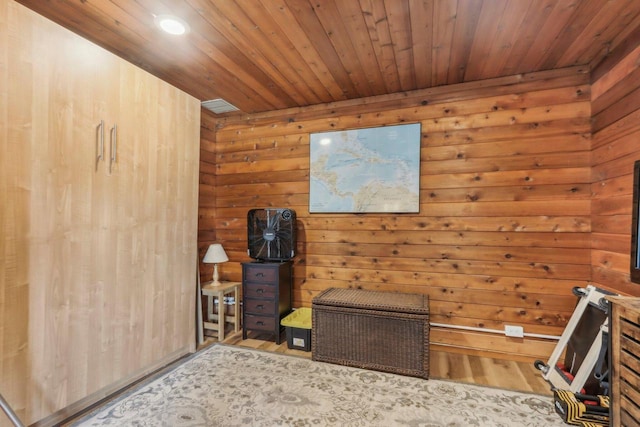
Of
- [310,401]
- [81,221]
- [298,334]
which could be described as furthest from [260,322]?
[81,221]

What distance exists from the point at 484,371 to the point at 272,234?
216 cm

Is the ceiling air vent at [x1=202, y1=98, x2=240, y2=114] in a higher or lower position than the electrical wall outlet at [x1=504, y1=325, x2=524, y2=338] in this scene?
higher

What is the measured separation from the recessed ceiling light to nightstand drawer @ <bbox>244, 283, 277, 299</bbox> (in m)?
2.14

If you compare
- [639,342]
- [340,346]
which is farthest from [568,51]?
[340,346]

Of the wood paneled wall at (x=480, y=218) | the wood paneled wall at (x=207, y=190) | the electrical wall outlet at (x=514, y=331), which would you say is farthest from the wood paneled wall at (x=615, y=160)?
the wood paneled wall at (x=207, y=190)

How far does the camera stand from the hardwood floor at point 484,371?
2.16 m

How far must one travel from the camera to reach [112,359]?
2.00 meters

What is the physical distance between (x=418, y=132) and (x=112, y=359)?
2995mm

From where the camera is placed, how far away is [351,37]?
200 cm

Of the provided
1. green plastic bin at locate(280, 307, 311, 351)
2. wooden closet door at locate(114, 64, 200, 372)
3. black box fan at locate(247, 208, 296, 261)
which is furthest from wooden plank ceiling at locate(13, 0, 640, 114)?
green plastic bin at locate(280, 307, 311, 351)

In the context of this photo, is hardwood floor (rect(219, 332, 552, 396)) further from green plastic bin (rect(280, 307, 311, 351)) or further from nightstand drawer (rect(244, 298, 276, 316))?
nightstand drawer (rect(244, 298, 276, 316))

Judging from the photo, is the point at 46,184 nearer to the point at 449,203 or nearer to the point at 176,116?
the point at 176,116

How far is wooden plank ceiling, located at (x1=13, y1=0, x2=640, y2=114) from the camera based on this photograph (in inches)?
67.7

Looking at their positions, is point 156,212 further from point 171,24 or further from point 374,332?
point 374,332
